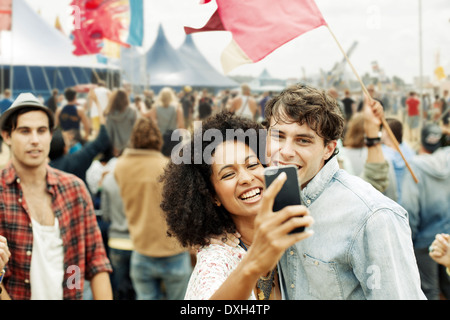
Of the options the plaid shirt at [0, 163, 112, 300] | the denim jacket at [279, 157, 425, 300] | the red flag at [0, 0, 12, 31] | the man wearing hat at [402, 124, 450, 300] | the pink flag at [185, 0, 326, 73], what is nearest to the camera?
the denim jacket at [279, 157, 425, 300]

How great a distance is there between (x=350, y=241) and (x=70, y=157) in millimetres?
2829

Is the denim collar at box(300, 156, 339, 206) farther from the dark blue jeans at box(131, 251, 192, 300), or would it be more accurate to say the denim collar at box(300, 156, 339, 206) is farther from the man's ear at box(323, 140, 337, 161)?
the dark blue jeans at box(131, 251, 192, 300)

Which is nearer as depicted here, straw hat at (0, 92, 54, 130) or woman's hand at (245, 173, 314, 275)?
woman's hand at (245, 173, 314, 275)

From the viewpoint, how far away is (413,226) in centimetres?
370

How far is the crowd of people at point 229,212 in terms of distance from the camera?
4.81 feet

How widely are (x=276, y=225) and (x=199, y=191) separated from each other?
0.88 metres

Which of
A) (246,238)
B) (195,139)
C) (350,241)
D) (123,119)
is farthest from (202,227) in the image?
(123,119)

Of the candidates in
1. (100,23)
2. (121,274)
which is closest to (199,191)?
(121,274)

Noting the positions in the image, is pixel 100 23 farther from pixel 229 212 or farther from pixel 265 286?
pixel 265 286

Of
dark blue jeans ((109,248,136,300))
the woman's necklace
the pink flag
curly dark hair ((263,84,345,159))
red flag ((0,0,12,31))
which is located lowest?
dark blue jeans ((109,248,136,300))

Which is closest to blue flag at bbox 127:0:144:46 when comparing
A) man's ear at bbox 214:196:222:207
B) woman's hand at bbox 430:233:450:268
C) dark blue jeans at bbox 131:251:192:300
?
dark blue jeans at bbox 131:251:192:300

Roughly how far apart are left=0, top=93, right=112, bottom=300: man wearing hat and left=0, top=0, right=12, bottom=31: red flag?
249cm

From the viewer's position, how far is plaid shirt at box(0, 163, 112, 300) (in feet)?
7.81

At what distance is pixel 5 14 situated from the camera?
480cm
